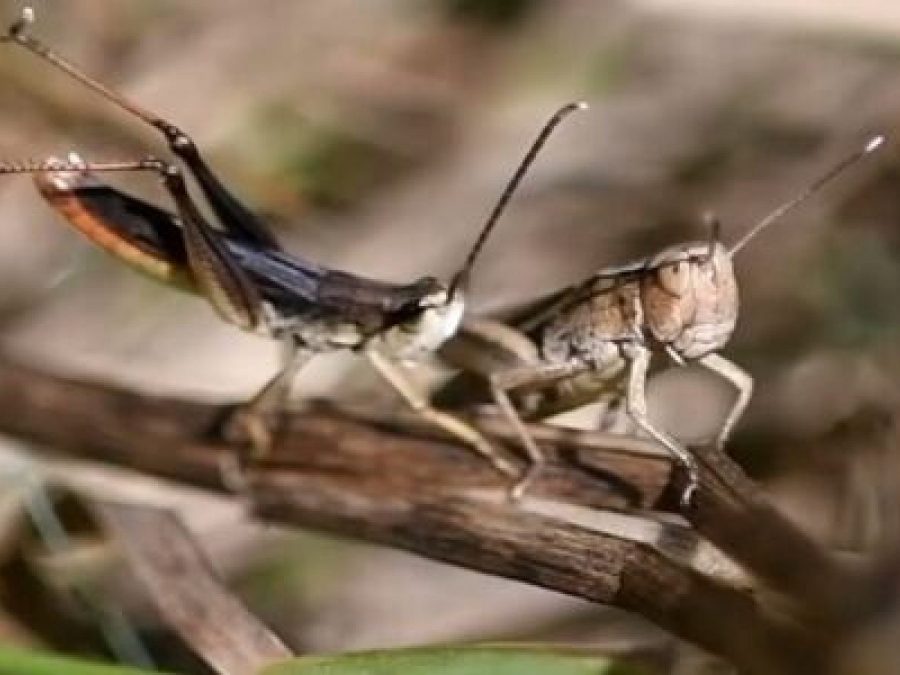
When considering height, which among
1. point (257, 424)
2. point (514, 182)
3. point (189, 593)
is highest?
point (514, 182)

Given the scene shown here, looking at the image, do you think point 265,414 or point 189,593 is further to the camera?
point 265,414

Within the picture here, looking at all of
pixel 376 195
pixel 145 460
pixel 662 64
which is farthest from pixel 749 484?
pixel 662 64

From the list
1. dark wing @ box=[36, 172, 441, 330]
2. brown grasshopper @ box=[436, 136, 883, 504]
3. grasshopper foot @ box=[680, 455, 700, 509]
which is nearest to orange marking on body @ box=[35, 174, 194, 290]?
dark wing @ box=[36, 172, 441, 330]

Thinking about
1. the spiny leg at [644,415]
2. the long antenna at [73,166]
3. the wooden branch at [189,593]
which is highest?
the long antenna at [73,166]

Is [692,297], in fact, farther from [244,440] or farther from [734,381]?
[244,440]

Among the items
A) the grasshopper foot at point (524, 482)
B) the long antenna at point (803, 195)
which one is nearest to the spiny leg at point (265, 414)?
the grasshopper foot at point (524, 482)

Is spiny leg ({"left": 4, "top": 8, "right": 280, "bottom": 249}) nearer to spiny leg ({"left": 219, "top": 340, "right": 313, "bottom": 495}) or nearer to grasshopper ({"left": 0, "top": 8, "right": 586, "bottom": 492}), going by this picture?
grasshopper ({"left": 0, "top": 8, "right": 586, "bottom": 492})

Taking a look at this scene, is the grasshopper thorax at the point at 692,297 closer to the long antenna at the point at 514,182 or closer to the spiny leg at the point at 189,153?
the long antenna at the point at 514,182

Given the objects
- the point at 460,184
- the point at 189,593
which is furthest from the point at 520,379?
the point at 460,184
